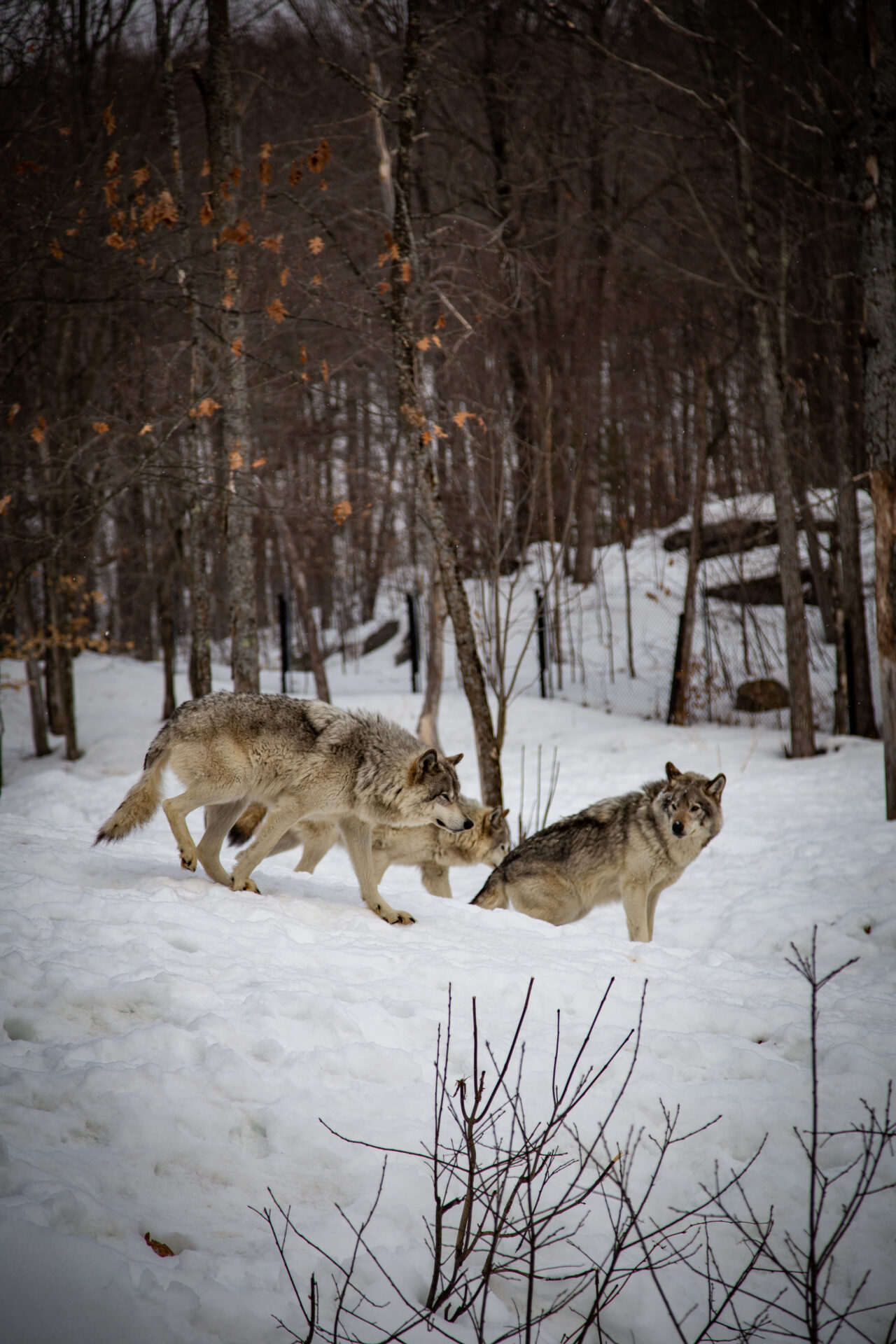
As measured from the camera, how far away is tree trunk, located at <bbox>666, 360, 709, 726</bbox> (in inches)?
575

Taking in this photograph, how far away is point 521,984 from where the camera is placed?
13.8 ft

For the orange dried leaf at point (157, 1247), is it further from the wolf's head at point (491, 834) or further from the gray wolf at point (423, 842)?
the wolf's head at point (491, 834)

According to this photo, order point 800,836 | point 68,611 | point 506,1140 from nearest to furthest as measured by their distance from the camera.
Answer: point 506,1140 → point 800,836 → point 68,611

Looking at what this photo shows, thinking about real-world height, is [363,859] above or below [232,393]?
below

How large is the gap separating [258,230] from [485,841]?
8.54m

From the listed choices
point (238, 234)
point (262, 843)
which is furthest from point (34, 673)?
point (262, 843)

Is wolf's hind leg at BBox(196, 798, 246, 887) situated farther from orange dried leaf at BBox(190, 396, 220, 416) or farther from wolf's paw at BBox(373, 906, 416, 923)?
orange dried leaf at BBox(190, 396, 220, 416)

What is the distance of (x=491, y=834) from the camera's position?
7.21 m

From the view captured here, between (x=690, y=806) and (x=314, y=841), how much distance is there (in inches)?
121

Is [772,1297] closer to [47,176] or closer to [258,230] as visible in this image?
[47,176]

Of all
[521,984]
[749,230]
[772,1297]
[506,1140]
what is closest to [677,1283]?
[772,1297]

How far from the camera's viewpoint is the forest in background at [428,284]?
8289 mm

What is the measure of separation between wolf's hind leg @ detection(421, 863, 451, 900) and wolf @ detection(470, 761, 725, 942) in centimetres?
87

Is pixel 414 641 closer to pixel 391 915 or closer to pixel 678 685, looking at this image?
pixel 678 685
